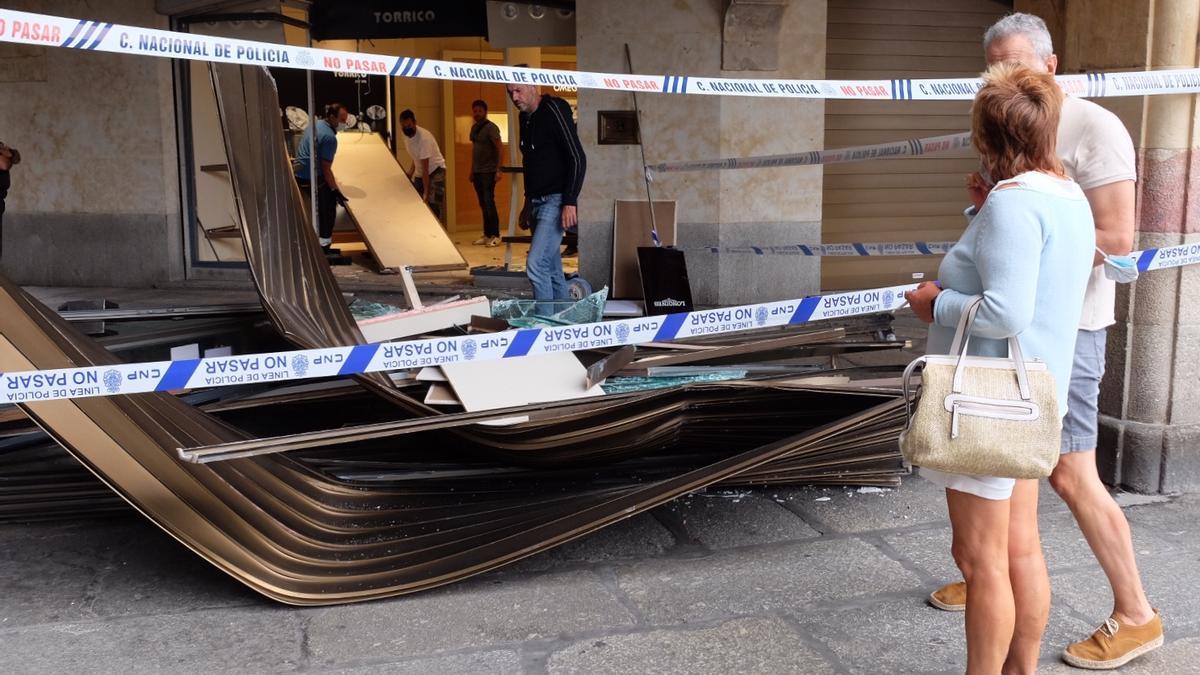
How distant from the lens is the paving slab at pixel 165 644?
318 cm

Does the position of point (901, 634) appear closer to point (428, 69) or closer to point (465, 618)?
point (465, 618)

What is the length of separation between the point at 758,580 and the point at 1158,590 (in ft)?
4.08

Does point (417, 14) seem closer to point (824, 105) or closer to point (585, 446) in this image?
point (824, 105)

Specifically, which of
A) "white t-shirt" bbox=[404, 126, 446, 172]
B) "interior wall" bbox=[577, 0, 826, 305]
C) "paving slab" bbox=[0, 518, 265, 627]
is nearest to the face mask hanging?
"paving slab" bbox=[0, 518, 265, 627]

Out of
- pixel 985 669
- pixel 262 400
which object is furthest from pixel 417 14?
pixel 985 669

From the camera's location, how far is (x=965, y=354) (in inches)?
101

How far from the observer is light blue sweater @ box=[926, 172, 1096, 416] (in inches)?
96.4

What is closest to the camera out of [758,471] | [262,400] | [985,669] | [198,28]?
[985,669]

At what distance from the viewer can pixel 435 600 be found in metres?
3.59

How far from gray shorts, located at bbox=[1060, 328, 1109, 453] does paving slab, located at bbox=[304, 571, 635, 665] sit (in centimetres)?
134

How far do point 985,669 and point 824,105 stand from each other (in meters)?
8.18

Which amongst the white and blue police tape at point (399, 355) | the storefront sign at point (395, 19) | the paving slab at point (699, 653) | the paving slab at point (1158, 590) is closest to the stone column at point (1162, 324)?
the paving slab at point (1158, 590)

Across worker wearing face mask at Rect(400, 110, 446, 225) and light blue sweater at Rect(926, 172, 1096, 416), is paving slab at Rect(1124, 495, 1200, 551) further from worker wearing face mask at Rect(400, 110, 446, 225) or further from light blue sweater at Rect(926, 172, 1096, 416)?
worker wearing face mask at Rect(400, 110, 446, 225)

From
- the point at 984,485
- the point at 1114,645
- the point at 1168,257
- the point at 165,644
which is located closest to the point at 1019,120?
the point at 984,485
